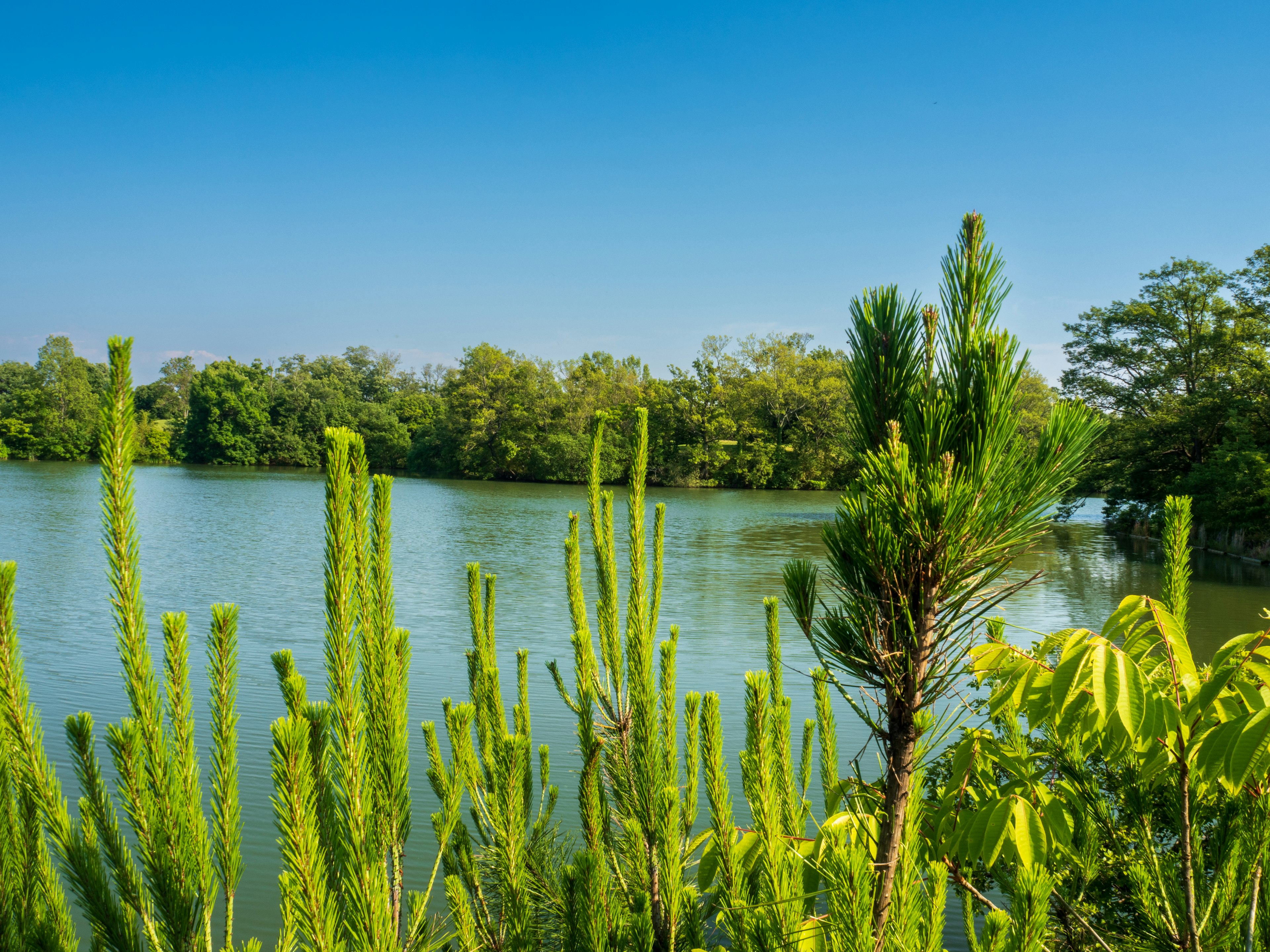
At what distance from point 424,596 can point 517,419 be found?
46.6m

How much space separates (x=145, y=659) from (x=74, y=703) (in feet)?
32.6

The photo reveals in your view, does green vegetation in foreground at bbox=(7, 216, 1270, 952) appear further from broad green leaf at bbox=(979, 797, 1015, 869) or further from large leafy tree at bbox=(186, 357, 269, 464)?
large leafy tree at bbox=(186, 357, 269, 464)

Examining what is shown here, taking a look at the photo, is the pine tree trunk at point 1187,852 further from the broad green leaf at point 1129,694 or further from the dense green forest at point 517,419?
the dense green forest at point 517,419

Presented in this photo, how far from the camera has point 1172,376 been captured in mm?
29719

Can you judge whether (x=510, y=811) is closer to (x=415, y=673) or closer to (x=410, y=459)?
(x=415, y=673)

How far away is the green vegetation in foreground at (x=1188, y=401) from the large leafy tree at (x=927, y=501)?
18.4m

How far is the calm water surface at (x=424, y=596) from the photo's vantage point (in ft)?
27.4

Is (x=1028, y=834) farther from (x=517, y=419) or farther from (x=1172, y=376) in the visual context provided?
(x=517, y=419)

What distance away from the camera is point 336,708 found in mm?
1364

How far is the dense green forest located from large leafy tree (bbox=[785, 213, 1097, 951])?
52689 mm

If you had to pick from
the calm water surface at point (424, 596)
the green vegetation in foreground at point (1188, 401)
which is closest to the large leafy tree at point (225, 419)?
the calm water surface at point (424, 596)

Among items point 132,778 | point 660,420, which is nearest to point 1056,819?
point 132,778

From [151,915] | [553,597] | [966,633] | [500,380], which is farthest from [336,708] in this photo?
[500,380]

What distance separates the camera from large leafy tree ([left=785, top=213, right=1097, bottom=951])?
129 centimetres
